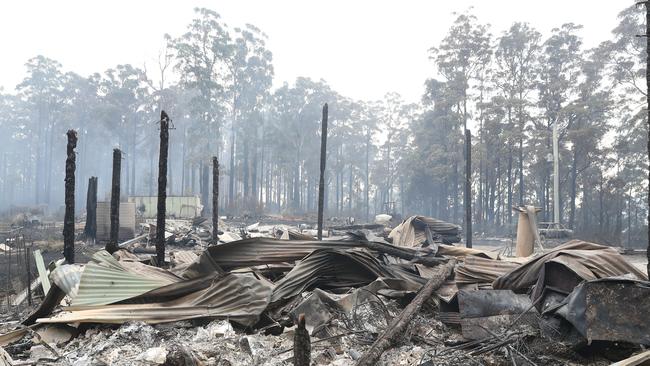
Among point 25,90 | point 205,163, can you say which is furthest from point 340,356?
point 25,90

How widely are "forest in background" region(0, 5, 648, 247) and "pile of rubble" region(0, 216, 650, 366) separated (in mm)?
17812

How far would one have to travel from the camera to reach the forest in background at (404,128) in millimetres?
27547

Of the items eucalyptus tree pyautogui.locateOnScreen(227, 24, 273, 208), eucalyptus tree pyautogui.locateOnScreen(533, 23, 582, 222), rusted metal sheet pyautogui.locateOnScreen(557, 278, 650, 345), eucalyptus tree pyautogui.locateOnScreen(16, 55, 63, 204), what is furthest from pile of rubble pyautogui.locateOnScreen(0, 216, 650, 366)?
eucalyptus tree pyautogui.locateOnScreen(16, 55, 63, 204)

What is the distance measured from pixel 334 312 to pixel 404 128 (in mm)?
48752

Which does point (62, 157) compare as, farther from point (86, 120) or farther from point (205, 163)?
point (205, 163)

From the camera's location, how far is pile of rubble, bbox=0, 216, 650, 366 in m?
3.70

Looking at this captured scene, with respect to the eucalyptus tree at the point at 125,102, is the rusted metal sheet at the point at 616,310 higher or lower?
lower

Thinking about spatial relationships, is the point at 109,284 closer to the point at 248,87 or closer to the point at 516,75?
the point at 516,75

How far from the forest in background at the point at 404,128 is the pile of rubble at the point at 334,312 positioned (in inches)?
701

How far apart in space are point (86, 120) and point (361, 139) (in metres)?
33.2

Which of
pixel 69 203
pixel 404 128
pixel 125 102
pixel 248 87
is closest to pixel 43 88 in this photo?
pixel 125 102

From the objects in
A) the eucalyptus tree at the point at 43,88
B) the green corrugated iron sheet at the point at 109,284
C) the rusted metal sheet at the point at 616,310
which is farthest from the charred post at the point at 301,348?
the eucalyptus tree at the point at 43,88

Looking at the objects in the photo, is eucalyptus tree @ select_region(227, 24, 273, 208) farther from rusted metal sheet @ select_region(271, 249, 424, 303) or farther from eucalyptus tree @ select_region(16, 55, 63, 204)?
rusted metal sheet @ select_region(271, 249, 424, 303)

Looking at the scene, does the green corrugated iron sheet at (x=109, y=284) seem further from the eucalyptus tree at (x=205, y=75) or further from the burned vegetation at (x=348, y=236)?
the eucalyptus tree at (x=205, y=75)
